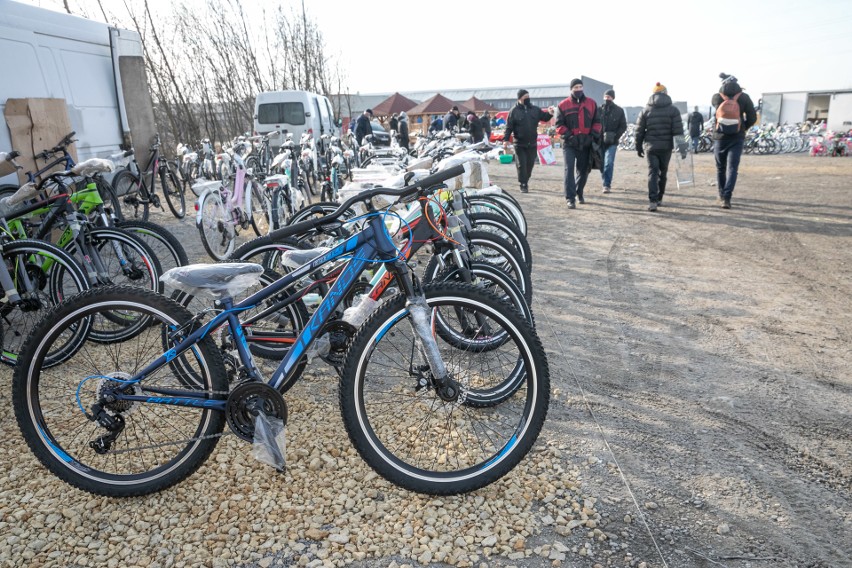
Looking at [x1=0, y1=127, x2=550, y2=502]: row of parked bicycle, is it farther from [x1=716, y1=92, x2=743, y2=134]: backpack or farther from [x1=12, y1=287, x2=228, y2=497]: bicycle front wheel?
[x1=716, y1=92, x2=743, y2=134]: backpack

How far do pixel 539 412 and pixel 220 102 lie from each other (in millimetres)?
19364

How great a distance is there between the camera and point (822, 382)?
336 centimetres

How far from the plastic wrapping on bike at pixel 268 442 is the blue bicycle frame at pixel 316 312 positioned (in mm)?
154

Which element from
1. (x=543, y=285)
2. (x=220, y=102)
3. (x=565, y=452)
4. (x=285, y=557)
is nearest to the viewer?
(x=285, y=557)

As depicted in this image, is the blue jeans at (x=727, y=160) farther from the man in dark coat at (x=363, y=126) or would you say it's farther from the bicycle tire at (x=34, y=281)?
the man in dark coat at (x=363, y=126)

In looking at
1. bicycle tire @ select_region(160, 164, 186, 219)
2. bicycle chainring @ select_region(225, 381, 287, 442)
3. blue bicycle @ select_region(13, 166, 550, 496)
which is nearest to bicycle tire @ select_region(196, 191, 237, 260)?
bicycle tire @ select_region(160, 164, 186, 219)

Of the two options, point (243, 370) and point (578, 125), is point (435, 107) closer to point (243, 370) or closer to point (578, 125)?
point (578, 125)

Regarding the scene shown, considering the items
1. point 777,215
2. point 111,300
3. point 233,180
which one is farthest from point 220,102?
point 111,300

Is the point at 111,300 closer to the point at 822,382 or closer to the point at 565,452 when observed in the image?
the point at 565,452

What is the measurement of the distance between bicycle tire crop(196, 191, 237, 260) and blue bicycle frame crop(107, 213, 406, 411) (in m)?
3.77

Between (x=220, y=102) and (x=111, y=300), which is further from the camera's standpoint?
(x=220, y=102)

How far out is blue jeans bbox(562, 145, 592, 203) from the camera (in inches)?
355

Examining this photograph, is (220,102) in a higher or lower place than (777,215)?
higher

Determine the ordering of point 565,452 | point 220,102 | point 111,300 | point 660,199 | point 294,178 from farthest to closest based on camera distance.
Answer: point 220,102, point 660,199, point 294,178, point 565,452, point 111,300
